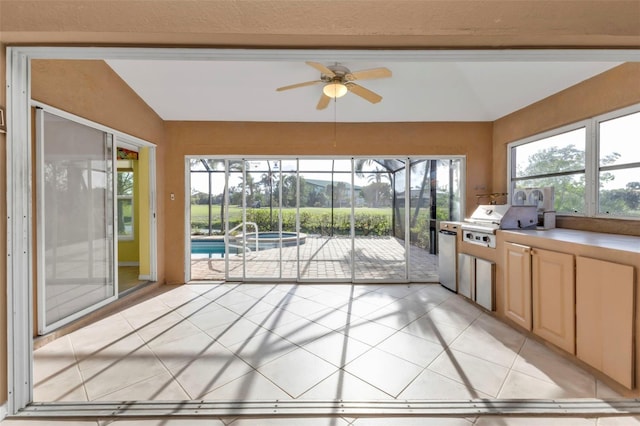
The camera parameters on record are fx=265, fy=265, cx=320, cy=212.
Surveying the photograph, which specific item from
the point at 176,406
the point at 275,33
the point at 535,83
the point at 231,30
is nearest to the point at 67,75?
the point at 231,30

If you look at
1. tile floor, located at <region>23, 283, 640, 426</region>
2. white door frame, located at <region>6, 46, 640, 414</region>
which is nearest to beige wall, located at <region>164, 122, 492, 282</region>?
tile floor, located at <region>23, 283, 640, 426</region>

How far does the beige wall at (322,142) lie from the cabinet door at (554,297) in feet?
6.74

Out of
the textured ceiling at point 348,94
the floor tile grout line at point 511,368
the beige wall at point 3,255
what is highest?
the textured ceiling at point 348,94

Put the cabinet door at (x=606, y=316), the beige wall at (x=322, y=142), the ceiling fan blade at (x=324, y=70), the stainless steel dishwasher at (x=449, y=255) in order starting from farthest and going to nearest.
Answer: the beige wall at (x=322, y=142)
the stainless steel dishwasher at (x=449, y=255)
the ceiling fan blade at (x=324, y=70)
the cabinet door at (x=606, y=316)

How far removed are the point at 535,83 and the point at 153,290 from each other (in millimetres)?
5774

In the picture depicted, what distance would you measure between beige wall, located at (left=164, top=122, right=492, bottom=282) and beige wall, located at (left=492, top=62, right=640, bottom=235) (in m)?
0.42

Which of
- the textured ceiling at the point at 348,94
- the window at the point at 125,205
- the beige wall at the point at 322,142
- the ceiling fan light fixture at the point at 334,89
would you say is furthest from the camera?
the window at the point at 125,205

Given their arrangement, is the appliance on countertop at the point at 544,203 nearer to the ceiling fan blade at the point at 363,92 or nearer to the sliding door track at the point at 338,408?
the sliding door track at the point at 338,408

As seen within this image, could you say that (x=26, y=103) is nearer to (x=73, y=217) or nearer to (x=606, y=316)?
(x=73, y=217)

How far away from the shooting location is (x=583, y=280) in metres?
1.99

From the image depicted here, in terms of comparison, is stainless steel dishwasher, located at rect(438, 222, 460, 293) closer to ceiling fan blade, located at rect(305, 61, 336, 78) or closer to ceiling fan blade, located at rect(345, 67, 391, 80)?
ceiling fan blade, located at rect(345, 67, 391, 80)

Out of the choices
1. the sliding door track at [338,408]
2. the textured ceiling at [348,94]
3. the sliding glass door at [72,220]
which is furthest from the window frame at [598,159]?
the sliding glass door at [72,220]

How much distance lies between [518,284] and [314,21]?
115 inches

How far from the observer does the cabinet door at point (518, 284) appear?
2.51 meters
